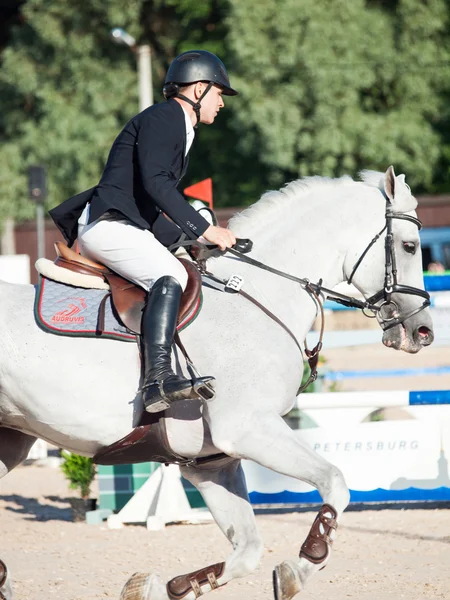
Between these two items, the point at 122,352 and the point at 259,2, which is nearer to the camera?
the point at 122,352

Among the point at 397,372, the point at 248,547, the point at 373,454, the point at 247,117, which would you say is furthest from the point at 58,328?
the point at 247,117

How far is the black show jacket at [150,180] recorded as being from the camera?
4824mm

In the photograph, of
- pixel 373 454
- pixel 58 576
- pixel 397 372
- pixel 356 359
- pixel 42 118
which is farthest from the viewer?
pixel 42 118

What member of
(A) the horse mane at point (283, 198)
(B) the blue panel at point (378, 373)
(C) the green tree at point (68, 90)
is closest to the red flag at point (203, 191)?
(B) the blue panel at point (378, 373)

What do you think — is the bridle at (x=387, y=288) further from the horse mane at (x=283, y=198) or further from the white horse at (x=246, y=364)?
the horse mane at (x=283, y=198)

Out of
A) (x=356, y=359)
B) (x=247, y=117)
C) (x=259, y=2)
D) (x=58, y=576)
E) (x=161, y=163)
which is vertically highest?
(x=259, y=2)

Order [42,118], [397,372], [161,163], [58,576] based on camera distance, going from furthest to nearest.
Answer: [42,118], [397,372], [58,576], [161,163]

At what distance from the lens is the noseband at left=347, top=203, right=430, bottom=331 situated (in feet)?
17.0

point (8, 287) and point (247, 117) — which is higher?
point (247, 117)

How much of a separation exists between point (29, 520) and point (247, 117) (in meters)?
22.0

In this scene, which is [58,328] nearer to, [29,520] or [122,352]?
[122,352]

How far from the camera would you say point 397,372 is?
1394cm

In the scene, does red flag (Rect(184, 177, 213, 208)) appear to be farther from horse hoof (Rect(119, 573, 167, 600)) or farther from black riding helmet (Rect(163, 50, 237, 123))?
horse hoof (Rect(119, 573, 167, 600))

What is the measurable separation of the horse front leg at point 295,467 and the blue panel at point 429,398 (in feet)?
9.58
